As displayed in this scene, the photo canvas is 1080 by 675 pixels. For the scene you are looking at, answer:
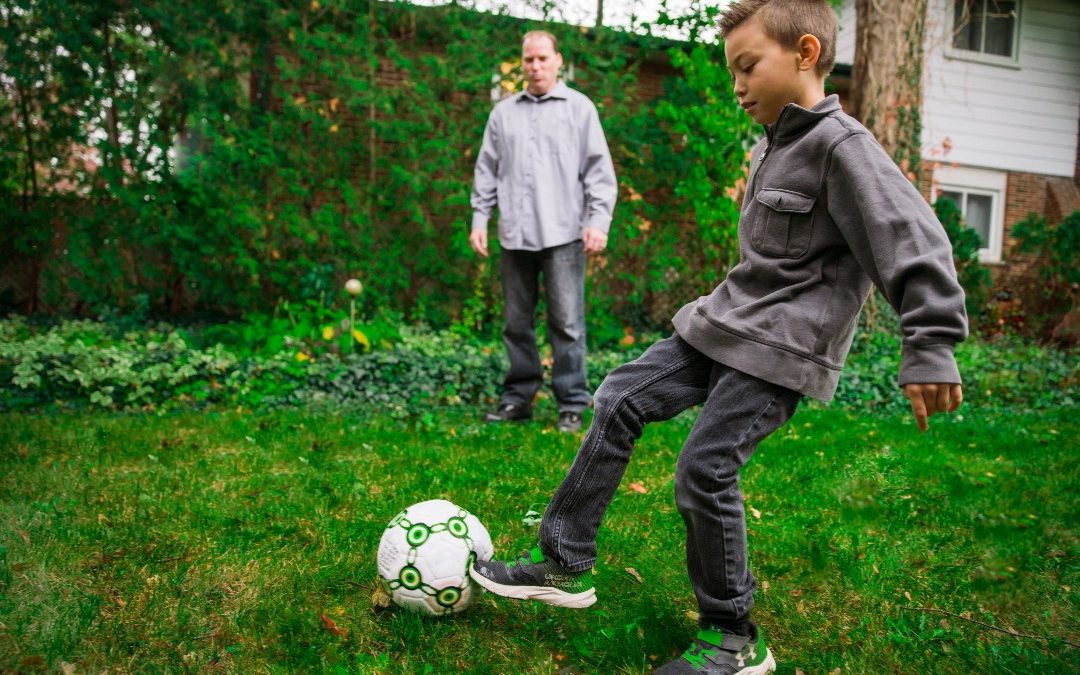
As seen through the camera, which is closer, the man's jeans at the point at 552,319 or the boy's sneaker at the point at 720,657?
the boy's sneaker at the point at 720,657

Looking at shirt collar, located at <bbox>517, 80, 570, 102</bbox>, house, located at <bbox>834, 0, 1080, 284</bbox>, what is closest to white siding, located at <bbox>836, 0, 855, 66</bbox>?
house, located at <bbox>834, 0, 1080, 284</bbox>

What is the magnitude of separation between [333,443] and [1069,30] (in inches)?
573

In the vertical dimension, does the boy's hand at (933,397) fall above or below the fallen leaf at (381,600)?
above

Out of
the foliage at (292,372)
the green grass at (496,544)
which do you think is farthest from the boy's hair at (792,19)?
the foliage at (292,372)

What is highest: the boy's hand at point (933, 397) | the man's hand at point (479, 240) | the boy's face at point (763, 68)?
the boy's face at point (763, 68)

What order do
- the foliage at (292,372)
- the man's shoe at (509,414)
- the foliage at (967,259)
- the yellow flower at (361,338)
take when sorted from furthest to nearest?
the foliage at (967,259)
the yellow flower at (361,338)
the foliage at (292,372)
the man's shoe at (509,414)

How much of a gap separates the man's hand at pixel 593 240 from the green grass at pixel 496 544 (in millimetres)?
1103

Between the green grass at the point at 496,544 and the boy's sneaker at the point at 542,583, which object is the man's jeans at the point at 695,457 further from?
the green grass at the point at 496,544

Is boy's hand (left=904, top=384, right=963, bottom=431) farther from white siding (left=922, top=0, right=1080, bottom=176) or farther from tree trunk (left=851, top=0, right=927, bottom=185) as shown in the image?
white siding (left=922, top=0, right=1080, bottom=176)

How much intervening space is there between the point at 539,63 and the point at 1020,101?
1174cm

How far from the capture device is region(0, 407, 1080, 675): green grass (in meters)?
2.29

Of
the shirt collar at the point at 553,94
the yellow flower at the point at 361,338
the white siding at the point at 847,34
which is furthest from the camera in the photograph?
the white siding at the point at 847,34

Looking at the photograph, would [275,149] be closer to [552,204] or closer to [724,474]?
[552,204]

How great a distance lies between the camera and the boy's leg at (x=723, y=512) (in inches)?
80.8
